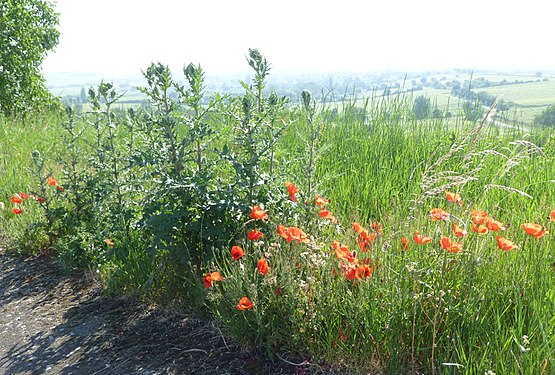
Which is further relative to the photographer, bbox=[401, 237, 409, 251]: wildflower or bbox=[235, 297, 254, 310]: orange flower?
bbox=[401, 237, 409, 251]: wildflower

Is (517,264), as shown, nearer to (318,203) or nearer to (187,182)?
(318,203)

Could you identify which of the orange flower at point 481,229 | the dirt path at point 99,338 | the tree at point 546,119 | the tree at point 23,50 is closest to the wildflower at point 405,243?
the orange flower at point 481,229

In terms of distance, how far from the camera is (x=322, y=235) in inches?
122

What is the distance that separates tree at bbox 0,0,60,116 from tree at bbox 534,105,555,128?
9990 millimetres

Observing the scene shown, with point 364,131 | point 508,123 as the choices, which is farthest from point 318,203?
point 508,123

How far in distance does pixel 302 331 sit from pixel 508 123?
13.7ft

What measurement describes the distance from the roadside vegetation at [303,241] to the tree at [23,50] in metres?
8.44

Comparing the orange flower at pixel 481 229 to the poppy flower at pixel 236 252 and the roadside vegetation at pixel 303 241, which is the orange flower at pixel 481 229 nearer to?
the roadside vegetation at pixel 303 241

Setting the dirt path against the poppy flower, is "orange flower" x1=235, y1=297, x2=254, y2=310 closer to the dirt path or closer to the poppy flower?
the poppy flower

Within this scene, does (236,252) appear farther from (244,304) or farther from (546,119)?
(546,119)

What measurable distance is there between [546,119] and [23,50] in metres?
10.9

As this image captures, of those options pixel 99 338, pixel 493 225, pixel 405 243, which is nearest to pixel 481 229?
pixel 493 225

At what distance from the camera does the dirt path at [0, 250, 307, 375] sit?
2.71 meters

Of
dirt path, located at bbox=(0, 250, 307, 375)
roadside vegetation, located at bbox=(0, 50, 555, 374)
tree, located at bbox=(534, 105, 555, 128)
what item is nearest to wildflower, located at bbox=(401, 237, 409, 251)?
roadside vegetation, located at bbox=(0, 50, 555, 374)
